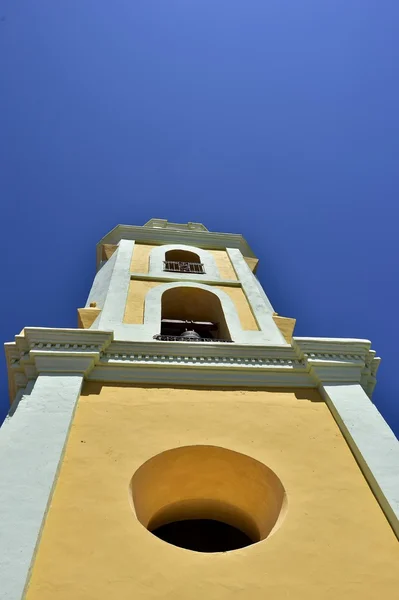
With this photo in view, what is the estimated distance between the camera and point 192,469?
205 inches

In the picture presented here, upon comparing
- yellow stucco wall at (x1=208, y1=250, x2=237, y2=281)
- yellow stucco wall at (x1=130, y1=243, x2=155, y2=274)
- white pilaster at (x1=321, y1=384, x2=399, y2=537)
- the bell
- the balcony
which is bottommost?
the balcony

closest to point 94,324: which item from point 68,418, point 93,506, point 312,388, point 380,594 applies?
point 68,418

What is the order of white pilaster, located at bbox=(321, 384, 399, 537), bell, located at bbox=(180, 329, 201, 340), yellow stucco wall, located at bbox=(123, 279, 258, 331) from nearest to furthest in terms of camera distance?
white pilaster, located at bbox=(321, 384, 399, 537)
bell, located at bbox=(180, 329, 201, 340)
yellow stucco wall, located at bbox=(123, 279, 258, 331)

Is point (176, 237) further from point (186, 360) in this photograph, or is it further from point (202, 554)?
point (202, 554)

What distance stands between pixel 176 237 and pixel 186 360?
694 centimetres

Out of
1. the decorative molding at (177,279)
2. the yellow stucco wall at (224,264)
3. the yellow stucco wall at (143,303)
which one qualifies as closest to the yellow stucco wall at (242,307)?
the yellow stucco wall at (143,303)

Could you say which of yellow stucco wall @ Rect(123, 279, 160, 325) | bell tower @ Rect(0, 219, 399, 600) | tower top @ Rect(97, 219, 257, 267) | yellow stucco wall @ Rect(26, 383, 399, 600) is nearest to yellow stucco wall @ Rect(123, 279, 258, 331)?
yellow stucco wall @ Rect(123, 279, 160, 325)

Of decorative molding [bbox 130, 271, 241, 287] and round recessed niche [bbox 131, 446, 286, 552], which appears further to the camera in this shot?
decorative molding [bbox 130, 271, 241, 287]

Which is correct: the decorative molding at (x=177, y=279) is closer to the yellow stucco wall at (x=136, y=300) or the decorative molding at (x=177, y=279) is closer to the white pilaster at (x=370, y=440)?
the yellow stucco wall at (x=136, y=300)

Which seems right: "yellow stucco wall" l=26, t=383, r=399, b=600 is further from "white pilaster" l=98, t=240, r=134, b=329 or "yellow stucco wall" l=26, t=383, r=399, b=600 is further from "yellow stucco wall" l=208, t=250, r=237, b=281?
"yellow stucco wall" l=208, t=250, r=237, b=281

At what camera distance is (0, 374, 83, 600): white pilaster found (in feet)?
12.0

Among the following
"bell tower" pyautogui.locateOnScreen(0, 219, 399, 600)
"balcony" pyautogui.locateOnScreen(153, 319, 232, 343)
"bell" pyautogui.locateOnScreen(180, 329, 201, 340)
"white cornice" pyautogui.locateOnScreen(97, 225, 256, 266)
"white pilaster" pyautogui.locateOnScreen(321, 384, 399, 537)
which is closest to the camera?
"bell tower" pyautogui.locateOnScreen(0, 219, 399, 600)

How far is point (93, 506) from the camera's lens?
4.25 metres

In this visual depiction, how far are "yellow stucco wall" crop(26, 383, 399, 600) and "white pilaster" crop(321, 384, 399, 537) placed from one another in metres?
0.09
